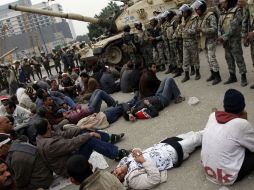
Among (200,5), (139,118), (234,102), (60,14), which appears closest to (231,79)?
(200,5)

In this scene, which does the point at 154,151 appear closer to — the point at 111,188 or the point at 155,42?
the point at 111,188

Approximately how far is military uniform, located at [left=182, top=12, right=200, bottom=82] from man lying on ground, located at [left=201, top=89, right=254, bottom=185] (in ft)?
15.8

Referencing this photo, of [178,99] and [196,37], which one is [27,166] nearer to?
[178,99]

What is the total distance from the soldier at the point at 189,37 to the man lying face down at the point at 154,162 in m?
4.13

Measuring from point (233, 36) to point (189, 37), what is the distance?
1.51 meters

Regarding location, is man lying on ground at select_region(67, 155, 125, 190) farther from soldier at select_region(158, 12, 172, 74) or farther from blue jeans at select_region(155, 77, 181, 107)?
soldier at select_region(158, 12, 172, 74)

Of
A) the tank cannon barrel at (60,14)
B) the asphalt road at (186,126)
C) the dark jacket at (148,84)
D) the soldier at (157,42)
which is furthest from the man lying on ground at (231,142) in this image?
the tank cannon barrel at (60,14)

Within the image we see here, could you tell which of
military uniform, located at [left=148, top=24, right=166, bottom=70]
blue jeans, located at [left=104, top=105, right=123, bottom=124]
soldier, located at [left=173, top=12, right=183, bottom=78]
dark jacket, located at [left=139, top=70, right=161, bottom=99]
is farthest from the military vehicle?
dark jacket, located at [left=139, top=70, right=161, bottom=99]

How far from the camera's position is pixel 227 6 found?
7426 millimetres

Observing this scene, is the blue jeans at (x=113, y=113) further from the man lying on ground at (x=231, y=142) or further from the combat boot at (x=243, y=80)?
the man lying on ground at (x=231, y=142)

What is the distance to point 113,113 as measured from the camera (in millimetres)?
7922

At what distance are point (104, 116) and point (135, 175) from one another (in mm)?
3459

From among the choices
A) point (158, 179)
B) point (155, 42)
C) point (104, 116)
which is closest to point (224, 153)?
point (158, 179)

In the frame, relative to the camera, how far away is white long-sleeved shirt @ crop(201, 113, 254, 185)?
12.5ft
